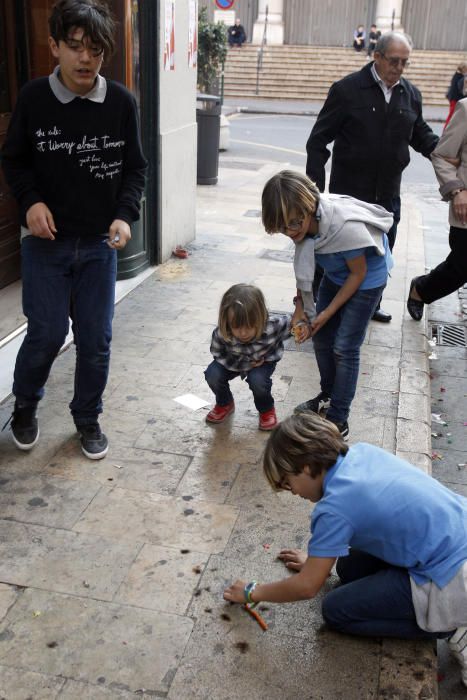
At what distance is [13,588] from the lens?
9.22ft

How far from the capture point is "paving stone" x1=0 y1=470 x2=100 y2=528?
10.6 ft

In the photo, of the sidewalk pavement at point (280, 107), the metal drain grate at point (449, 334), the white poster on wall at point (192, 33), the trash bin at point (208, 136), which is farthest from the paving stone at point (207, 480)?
the sidewalk pavement at point (280, 107)

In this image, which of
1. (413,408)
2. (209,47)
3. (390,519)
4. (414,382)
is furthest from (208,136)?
(390,519)

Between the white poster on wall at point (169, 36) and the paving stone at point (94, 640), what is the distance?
504 centimetres

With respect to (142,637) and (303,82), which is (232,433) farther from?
(303,82)

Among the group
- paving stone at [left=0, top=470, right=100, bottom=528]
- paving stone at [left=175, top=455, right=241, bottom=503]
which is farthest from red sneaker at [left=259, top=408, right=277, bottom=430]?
paving stone at [left=0, top=470, right=100, bottom=528]

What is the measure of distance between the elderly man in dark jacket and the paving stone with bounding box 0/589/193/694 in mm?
3291

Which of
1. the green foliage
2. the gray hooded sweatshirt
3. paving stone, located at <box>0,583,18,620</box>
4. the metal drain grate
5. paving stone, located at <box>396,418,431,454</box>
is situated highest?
the green foliage

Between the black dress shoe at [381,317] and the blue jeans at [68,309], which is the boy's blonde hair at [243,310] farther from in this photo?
the black dress shoe at [381,317]

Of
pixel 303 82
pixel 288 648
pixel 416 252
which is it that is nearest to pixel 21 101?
pixel 288 648

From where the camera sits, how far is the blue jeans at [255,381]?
4.00 m

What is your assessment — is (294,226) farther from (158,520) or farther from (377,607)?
(377,607)

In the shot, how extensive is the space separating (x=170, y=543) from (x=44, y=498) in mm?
624

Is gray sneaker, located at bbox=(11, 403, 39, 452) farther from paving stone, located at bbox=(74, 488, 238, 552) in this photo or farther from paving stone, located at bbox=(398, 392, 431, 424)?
paving stone, located at bbox=(398, 392, 431, 424)
